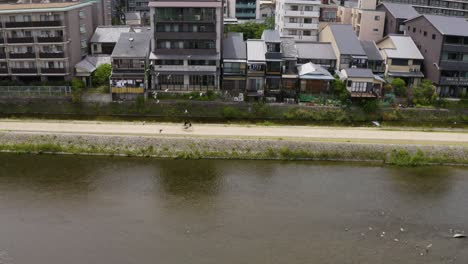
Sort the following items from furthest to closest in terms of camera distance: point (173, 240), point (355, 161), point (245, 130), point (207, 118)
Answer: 1. point (207, 118)
2. point (245, 130)
3. point (355, 161)
4. point (173, 240)

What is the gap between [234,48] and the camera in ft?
147

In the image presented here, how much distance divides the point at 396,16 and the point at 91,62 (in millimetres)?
34712

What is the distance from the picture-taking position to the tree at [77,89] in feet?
133

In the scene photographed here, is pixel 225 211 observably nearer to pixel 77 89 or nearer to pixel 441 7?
pixel 77 89

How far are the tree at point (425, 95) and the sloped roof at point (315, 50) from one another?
8816mm

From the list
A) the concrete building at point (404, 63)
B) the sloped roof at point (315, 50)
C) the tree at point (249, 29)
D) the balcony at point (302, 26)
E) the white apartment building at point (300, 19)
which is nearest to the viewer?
the sloped roof at point (315, 50)

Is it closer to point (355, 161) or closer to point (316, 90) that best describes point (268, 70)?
point (316, 90)

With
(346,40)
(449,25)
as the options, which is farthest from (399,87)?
(449,25)

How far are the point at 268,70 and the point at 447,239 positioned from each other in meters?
23.9

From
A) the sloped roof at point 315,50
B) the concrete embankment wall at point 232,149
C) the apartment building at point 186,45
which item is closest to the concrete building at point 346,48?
the sloped roof at point 315,50

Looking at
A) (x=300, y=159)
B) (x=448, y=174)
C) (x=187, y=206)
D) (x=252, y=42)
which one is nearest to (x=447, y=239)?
(x=448, y=174)

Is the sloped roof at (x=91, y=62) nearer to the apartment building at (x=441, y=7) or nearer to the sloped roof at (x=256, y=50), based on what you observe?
the sloped roof at (x=256, y=50)

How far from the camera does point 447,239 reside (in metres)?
23.7

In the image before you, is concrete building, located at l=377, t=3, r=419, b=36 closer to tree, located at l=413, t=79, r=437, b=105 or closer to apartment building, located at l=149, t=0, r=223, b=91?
tree, located at l=413, t=79, r=437, b=105
